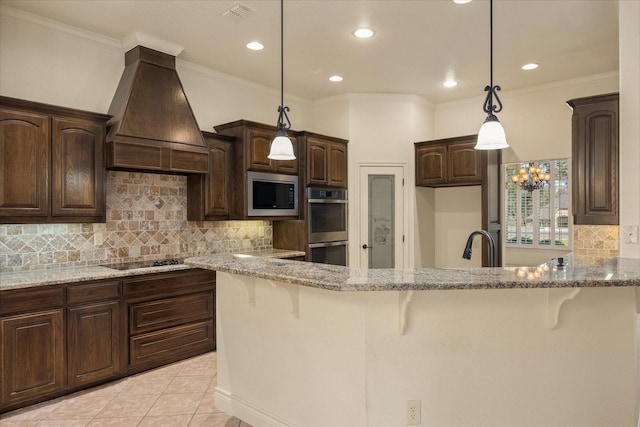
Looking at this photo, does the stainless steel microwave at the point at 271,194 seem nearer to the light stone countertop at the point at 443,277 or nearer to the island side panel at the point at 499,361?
the light stone countertop at the point at 443,277

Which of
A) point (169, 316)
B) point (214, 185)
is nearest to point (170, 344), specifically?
point (169, 316)

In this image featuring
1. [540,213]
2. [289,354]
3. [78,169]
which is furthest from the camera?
[540,213]

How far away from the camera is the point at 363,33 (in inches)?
142

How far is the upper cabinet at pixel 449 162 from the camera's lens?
5.12 m

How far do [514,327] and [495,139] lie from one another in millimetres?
1032

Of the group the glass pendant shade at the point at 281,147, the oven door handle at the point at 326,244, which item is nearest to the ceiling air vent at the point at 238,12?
the glass pendant shade at the point at 281,147

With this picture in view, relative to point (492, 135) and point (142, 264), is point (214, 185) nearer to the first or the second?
point (142, 264)

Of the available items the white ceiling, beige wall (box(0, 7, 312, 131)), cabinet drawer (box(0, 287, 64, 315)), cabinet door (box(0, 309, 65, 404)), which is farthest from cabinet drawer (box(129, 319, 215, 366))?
the white ceiling

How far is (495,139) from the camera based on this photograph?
233 centimetres

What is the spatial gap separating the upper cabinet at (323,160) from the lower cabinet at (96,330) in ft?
5.69

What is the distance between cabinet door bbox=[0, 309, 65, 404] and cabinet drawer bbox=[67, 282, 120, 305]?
0.14 m

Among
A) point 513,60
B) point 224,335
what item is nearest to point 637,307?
point 224,335

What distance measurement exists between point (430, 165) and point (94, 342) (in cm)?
427

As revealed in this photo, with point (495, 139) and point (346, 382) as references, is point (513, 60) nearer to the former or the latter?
point (495, 139)
